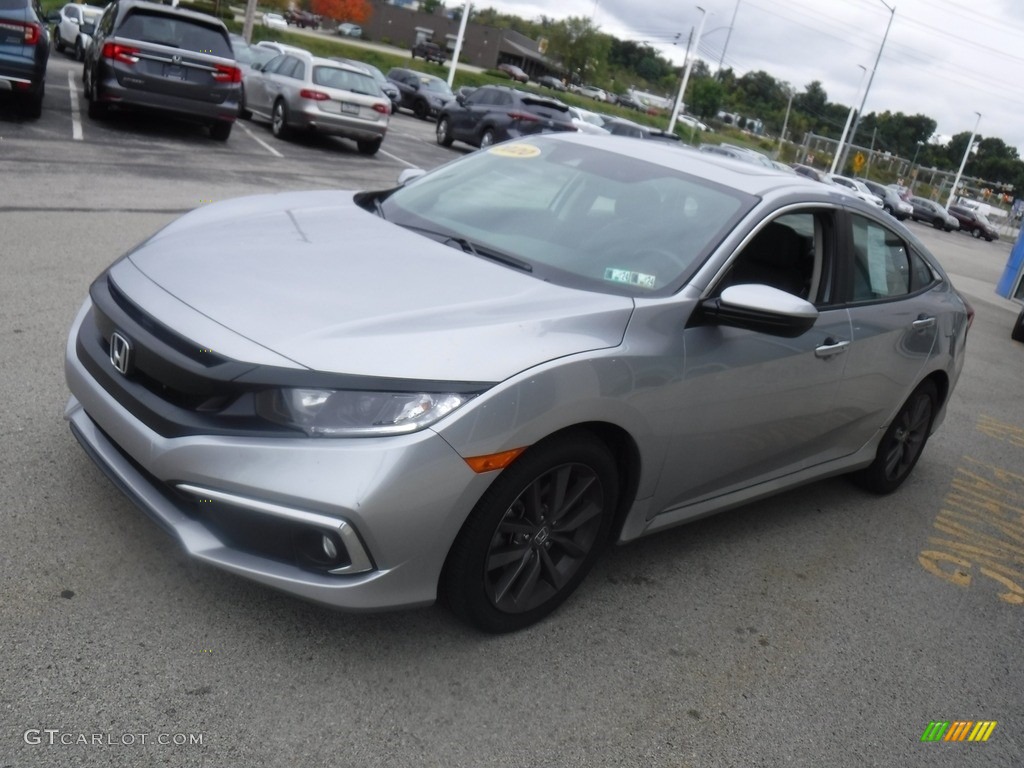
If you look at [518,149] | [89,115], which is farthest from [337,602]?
[89,115]

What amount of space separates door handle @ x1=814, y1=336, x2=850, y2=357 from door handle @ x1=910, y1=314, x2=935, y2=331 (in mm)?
797

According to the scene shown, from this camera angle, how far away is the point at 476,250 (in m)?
3.76

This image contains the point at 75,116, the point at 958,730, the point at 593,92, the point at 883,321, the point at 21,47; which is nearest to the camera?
the point at 958,730

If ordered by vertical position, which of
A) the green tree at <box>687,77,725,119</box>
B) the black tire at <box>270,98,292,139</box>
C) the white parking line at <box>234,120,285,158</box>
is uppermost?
the green tree at <box>687,77,725,119</box>

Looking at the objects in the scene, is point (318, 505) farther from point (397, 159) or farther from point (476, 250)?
point (397, 159)

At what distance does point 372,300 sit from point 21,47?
10747 millimetres

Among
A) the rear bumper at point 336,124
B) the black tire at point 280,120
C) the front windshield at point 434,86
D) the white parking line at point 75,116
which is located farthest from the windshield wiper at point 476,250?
the front windshield at point 434,86

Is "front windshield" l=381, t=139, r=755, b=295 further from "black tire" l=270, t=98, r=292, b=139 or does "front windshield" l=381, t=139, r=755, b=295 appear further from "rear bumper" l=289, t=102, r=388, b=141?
"black tire" l=270, t=98, r=292, b=139

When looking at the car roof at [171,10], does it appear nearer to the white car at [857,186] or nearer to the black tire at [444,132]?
the black tire at [444,132]

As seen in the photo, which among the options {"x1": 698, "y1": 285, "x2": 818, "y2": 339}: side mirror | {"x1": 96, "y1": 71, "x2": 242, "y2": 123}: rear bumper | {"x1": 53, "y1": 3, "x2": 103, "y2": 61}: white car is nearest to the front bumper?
{"x1": 698, "y1": 285, "x2": 818, "y2": 339}: side mirror

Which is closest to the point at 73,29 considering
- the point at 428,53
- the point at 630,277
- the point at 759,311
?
the point at 630,277

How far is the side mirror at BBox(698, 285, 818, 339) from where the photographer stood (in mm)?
3449

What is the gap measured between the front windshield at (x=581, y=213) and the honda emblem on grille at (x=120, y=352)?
51.4 inches

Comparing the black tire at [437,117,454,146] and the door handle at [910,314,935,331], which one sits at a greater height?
the door handle at [910,314,935,331]
